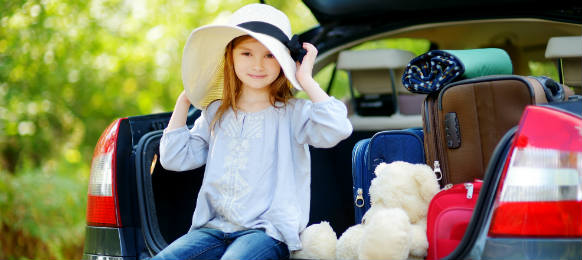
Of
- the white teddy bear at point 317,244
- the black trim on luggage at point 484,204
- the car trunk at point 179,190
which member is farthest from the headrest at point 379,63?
the black trim on luggage at point 484,204

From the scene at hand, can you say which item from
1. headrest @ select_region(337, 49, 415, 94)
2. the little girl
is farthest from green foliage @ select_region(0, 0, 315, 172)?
the little girl

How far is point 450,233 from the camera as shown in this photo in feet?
5.72

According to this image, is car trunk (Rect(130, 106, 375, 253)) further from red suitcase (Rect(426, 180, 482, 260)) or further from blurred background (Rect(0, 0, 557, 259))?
blurred background (Rect(0, 0, 557, 259))

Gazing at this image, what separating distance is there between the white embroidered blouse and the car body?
0.75 feet

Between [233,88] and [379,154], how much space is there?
56 cm

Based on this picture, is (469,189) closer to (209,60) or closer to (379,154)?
(379,154)

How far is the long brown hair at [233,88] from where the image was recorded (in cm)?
220

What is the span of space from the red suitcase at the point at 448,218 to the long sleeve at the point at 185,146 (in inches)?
33.0

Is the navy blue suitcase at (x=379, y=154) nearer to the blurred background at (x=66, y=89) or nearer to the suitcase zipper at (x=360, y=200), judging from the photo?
the suitcase zipper at (x=360, y=200)

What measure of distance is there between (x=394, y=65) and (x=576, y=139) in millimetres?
1929

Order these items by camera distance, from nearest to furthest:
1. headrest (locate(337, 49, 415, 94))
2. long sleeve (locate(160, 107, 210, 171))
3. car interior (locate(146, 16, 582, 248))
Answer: long sleeve (locate(160, 107, 210, 171)) → car interior (locate(146, 16, 582, 248)) → headrest (locate(337, 49, 415, 94))

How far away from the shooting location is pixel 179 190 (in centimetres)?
254

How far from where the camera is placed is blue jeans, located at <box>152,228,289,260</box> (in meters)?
1.94

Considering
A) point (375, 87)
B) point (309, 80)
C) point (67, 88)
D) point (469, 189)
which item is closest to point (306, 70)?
point (309, 80)
